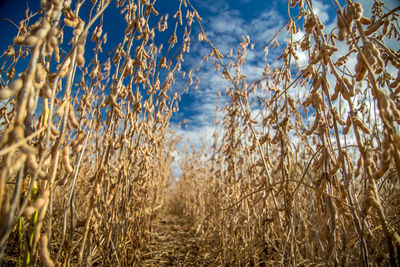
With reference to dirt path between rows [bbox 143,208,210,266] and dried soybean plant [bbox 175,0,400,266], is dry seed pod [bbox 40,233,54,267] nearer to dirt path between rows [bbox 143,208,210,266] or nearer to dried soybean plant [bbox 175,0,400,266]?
dried soybean plant [bbox 175,0,400,266]

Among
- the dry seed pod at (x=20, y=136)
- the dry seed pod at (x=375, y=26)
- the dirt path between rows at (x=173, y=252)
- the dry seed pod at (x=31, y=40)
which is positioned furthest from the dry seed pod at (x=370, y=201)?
the dirt path between rows at (x=173, y=252)

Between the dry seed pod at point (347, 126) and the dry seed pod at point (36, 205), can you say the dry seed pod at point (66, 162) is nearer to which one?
the dry seed pod at point (36, 205)

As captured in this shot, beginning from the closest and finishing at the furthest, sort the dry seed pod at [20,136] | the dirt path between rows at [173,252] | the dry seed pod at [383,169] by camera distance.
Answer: the dry seed pod at [20,136], the dry seed pod at [383,169], the dirt path between rows at [173,252]

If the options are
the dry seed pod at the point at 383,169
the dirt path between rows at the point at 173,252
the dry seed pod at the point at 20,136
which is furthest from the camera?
the dirt path between rows at the point at 173,252

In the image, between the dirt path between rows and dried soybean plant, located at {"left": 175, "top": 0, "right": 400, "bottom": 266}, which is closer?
dried soybean plant, located at {"left": 175, "top": 0, "right": 400, "bottom": 266}

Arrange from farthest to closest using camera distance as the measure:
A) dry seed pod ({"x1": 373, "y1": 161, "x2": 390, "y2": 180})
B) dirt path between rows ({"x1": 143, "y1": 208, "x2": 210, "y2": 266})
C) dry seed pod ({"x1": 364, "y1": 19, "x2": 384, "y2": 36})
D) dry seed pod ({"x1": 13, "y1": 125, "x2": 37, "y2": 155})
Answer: dirt path between rows ({"x1": 143, "y1": 208, "x2": 210, "y2": 266}) < dry seed pod ({"x1": 364, "y1": 19, "x2": 384, "y2": 36}) < dry seed pod ({"x1": 373, "y1": 161, "x2": 390, "y2": 180}) < dry seed pod ({"x1": 13, "y1": 125, "x2": 37, "y2": 155})

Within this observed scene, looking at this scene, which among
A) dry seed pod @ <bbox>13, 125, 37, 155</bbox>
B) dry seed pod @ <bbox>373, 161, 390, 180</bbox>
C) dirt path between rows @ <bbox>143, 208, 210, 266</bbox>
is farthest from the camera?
dirt path between rows @ <bbox>143, 208, 210, 266</bbox>

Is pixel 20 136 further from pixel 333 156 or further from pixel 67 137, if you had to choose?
pixel 67 137

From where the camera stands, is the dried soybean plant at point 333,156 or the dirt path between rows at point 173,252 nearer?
the dried soybean plant at point 333,156

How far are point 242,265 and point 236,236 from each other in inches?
8.0

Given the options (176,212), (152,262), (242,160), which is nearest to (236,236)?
(242,160)

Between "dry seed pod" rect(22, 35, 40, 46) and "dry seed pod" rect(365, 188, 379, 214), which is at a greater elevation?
"dry seed pod" rect(22, 35, 40, 46)

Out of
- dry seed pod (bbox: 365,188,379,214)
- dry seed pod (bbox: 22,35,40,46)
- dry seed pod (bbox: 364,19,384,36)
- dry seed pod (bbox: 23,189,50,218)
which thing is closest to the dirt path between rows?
dry seed pod (bbox: 23,189,50,218)

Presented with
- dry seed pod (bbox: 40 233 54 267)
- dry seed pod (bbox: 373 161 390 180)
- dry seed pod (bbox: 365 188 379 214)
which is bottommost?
dry seed pod (bbox: 40 233 54 267)
